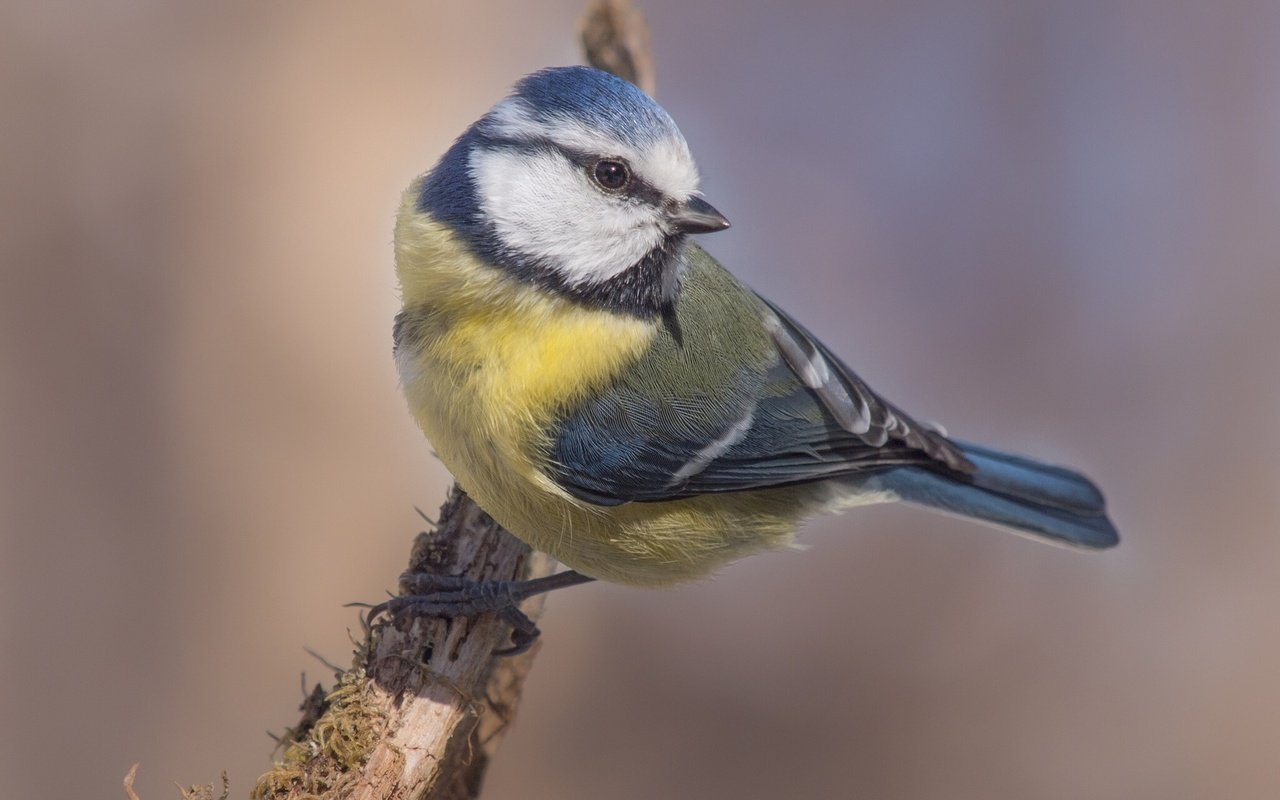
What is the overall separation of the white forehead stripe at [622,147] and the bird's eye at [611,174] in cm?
1

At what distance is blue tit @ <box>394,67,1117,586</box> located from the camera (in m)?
1.59

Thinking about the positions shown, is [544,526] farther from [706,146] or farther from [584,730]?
[706,146]

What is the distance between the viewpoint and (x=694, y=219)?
5.29 ft

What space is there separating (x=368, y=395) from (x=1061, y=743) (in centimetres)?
214

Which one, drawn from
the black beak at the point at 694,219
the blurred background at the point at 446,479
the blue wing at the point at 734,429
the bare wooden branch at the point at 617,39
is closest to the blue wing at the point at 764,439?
the blue wing at the point at 734,429

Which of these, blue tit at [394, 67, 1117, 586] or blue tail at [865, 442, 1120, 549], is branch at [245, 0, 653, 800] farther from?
blue tail at [865, 442, 1120, 549]

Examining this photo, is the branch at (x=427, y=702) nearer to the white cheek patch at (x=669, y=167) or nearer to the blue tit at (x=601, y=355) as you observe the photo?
the blue tit at (x=601, y=355)

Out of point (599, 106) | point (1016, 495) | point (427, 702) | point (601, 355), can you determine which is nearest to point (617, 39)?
point (599, 106)

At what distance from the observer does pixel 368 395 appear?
9.75 feet

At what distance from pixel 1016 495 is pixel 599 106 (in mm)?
1150

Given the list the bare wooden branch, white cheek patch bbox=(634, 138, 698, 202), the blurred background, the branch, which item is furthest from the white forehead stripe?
the blurred background

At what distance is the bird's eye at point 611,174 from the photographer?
1.58 m

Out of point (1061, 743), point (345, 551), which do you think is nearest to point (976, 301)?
point (1061, 743)

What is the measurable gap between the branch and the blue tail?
0.72 meters
